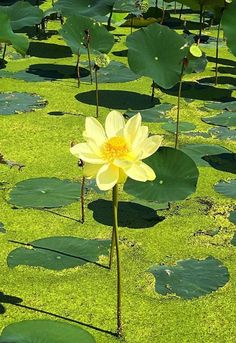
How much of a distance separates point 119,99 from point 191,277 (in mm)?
1503

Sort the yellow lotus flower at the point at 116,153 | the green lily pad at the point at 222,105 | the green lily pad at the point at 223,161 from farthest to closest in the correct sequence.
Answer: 1. the green lily pad at the point at 222,105
2. the green lily pad at the point at 223,161
3. the yellow lotus flower at the point at 116,153

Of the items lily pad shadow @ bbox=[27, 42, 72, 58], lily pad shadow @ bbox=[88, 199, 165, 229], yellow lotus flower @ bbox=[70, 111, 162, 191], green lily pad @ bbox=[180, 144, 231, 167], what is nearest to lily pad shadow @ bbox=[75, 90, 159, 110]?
green lily pad @ bbox=[180, 144, 231, 167]

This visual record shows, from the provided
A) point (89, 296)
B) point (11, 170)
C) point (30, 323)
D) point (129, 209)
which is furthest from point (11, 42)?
point (30, 323)

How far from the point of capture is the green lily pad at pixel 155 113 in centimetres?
271

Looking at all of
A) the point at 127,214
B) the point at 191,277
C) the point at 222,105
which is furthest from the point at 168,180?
the point at 222,105

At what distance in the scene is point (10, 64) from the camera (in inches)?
134

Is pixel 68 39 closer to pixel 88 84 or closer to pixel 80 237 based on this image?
pixel 88 84

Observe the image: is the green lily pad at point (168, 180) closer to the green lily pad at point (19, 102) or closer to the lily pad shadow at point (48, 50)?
the green lily pad at point (19, 102)

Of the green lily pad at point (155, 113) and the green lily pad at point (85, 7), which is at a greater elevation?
the green lily pad at point (85, 7)

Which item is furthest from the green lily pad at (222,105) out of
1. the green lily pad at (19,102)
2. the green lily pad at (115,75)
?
the green lily pad at (19,102)

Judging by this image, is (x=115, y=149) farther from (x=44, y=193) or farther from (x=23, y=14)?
(x=23, y=14)

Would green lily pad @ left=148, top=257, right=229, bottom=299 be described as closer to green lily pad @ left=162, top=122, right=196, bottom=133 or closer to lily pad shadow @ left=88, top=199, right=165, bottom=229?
lily pad shadow @ left=88, top=199, right=165, bottom=229

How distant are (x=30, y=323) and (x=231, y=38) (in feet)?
6.51

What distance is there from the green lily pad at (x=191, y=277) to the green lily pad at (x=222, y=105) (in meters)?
1.29
